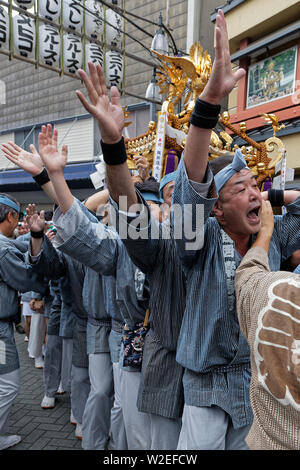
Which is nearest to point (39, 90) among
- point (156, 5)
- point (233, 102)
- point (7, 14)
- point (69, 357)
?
point (156, 5)

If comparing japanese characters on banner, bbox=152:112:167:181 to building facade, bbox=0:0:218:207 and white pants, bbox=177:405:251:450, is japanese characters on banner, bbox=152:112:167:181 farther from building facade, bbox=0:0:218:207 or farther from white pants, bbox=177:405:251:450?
building facade, bbox=0:0:218:207

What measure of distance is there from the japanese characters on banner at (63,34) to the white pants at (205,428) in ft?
24.1

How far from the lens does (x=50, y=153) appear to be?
70.9 inches

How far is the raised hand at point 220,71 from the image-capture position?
1.11m

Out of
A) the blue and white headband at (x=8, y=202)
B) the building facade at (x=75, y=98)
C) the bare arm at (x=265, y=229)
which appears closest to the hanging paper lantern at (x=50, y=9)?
the building facade at (x=75, y=98)

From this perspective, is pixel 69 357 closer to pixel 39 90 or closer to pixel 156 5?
pixel 156 5

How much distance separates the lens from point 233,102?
8844mm

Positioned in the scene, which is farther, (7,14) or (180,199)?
(7,14)

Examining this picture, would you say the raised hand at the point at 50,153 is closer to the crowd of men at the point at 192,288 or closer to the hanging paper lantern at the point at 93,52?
the crowd of men at the point at 192,288

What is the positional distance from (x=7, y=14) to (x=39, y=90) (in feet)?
31.3

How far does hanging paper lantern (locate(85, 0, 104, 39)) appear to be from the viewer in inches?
313

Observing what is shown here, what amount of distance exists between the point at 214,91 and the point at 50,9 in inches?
309

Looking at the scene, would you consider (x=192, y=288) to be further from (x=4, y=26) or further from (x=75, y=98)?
(x=75, y=98)
